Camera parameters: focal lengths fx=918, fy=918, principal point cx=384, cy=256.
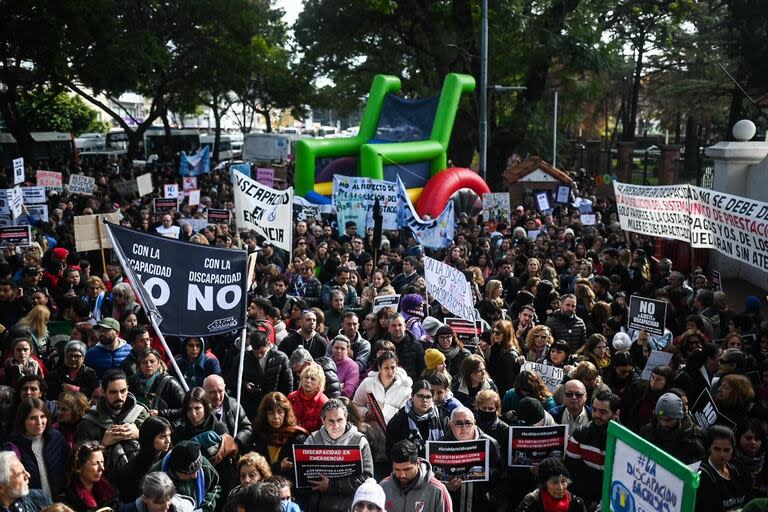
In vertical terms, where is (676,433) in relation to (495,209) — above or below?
below

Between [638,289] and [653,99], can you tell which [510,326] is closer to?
[638,289]

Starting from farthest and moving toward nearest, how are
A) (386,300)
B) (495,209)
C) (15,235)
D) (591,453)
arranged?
(495,209), (15,235), (386,300), (591,453)

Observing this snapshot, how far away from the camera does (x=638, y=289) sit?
498 inches

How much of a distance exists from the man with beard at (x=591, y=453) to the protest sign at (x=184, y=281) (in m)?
2.84

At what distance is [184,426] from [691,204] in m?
7.44

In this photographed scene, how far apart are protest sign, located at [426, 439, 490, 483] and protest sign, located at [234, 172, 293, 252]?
6.98 metres

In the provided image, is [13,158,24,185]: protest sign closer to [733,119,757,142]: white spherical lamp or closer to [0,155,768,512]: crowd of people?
[0,155,768,512]: crowd of people

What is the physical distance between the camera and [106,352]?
332 inches

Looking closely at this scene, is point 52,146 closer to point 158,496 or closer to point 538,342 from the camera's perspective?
point 538,342

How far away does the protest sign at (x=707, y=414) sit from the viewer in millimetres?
7039

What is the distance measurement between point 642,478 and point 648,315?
553 centimetres

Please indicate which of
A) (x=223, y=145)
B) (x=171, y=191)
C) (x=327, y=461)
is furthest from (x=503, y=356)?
(x=223, y=145)

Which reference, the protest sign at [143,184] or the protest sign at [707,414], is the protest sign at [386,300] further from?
the protest sign at [143,184]

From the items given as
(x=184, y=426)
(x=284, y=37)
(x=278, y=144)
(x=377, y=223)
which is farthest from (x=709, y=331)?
(x=278, y=144)
